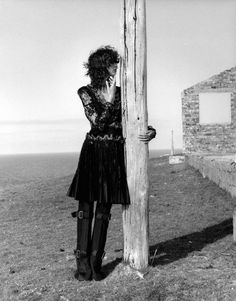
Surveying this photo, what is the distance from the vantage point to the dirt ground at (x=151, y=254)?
16.6 feet

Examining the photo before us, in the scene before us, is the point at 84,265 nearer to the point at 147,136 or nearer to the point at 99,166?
the point at 99,166

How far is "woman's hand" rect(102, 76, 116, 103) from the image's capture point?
5250mm

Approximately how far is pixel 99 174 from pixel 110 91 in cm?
95

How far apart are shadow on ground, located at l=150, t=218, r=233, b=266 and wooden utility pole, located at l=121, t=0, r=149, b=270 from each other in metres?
0.46

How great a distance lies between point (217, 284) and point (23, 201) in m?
9.16

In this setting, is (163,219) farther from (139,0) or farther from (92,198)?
(139,0)

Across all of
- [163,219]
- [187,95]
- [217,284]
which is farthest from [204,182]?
[217,284]

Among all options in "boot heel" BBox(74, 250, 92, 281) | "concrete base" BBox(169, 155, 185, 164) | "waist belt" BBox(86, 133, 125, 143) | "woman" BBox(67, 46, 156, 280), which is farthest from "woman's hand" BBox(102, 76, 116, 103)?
"concrete base" BBox(169, 155, 185, 164)

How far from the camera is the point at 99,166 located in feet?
17.3

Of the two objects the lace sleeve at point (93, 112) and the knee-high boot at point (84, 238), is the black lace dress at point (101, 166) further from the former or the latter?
the knee-high boot at point (84, 238)

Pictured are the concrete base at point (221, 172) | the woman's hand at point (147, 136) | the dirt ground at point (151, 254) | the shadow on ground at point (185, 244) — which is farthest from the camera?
the concrete base at point (221, 172)

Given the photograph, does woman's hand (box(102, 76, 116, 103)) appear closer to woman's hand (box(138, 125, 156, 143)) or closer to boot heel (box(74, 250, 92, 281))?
woman's hand (box(138, 125, 156, 143))

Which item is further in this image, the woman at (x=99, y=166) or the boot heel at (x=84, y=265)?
the boot heel at (x=84, y=265)

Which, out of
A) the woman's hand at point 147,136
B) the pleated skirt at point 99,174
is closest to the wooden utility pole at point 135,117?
the woman's hand at point 147,136
